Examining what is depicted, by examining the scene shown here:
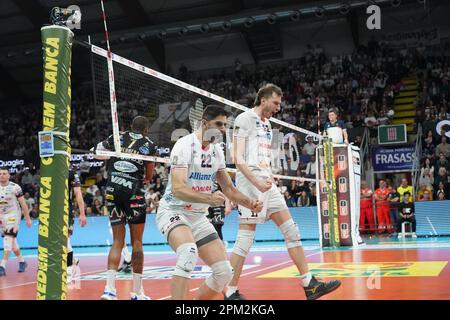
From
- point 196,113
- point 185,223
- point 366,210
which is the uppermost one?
point 196,113

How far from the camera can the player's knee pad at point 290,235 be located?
5.83m

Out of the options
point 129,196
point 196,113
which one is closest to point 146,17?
point 196,113

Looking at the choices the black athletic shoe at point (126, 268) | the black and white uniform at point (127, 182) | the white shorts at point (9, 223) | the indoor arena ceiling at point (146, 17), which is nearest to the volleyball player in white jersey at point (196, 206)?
the black and white uniform at point (127, 182)

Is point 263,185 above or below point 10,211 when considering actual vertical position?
above

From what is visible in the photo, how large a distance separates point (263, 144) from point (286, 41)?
2467 centimetres

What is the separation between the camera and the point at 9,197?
11102 mm

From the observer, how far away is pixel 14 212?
11156mm

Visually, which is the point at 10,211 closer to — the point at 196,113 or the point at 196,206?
the point at 196,113

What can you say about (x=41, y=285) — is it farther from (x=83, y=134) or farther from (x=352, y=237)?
(x=83, y=134)

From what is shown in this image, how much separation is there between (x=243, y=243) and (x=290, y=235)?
496 millimetres

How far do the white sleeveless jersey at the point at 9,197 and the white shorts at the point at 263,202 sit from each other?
650 centimetres

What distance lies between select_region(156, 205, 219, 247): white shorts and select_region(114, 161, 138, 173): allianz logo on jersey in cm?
176

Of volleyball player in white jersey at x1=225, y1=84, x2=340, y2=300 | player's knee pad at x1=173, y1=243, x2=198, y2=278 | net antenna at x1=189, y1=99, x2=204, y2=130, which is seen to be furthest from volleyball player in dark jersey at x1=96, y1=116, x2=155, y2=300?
net antenna at x1=189, y1=99, x2=204, y2=130

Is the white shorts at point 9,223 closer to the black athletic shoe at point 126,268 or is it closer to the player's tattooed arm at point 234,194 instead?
the black athletic shoe at point 126,268
